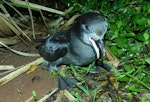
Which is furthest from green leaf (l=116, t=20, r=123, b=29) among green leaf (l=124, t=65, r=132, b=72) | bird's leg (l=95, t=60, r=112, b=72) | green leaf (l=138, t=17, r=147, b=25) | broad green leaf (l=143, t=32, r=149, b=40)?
green leaf (l=124, t=65, r=132, b=72)

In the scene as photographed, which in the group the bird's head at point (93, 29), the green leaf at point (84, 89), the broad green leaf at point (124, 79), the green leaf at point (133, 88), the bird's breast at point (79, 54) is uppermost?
the bird's head at point (93, 29)

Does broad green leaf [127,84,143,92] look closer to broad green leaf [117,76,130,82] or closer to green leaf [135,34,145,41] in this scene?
broad green leaf [117,76,130,82]

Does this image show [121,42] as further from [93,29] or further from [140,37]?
[93,29]

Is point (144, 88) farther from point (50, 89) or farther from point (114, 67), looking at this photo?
point (50, 89)

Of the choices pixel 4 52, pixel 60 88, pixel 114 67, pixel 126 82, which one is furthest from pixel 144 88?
pixel 4 52

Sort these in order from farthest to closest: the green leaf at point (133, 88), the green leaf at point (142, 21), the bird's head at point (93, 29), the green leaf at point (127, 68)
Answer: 1. the green leaf at point (142, 21)
2. the green leaf at point (127, 68)
3. the green leaf at point (133, 88)
4. the bird's head at point (93, 29)

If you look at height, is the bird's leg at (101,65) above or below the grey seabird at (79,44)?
below

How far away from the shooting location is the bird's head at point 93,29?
9.56ft


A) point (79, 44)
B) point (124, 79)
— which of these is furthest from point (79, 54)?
point (124, 79)

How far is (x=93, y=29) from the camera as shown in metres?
2.92

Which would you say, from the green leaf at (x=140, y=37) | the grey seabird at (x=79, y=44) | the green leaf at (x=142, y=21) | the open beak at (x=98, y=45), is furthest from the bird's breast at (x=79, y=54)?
the green leaf at (x=142, y=21)

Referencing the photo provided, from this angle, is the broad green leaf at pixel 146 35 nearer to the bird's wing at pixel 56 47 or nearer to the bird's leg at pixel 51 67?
the bird's wing at pixel 56 47

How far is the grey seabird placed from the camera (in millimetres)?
2938

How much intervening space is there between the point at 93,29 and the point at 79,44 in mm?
299
